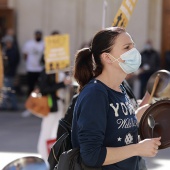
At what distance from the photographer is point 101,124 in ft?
9.87

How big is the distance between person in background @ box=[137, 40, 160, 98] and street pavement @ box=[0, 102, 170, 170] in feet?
8.97

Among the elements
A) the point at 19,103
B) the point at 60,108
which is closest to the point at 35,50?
the point at 19,103

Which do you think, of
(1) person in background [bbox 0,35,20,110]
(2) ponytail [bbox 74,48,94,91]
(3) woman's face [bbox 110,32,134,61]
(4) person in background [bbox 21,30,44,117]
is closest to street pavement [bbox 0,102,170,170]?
(1) person in background [bbox 0,35,20,110]

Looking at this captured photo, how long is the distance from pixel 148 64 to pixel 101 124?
36.3ft

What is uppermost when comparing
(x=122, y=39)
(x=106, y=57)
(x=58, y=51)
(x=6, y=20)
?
(x=122, y=39)

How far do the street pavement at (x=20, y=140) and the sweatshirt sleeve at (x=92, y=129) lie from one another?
4.99 m

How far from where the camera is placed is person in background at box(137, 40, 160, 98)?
1397cm

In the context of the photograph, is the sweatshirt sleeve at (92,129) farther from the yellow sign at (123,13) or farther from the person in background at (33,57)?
the person in background at (33,57)

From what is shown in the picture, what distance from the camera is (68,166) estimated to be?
10.2 ft

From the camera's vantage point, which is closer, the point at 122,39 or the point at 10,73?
the point at 122,39

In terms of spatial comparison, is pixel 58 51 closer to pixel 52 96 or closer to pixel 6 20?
pixel 52 96

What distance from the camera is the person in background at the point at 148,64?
14.0 metres

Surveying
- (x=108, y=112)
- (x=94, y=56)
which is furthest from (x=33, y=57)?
(x=108, y=112)

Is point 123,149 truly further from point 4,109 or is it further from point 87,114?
point 4,109
